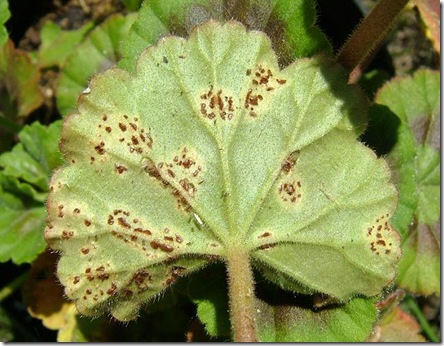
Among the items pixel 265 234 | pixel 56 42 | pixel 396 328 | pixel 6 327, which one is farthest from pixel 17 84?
pixel 396 328

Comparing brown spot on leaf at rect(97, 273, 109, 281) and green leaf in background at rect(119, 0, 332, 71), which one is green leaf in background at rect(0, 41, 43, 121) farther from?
brown spot on leaf at rect(97, 273, 109, 281)

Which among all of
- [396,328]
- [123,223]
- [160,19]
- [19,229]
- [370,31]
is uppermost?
[370,31]

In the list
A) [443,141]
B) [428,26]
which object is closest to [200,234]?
[443,141]

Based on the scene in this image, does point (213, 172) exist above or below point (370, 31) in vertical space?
below

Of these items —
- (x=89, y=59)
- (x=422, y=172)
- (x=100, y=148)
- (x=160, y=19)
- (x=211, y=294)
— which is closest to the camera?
(x=100, y=148)

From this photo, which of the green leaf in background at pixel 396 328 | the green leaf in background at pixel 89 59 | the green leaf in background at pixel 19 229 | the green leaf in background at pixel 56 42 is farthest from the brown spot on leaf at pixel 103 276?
the green leaf in background at pixel 56 42

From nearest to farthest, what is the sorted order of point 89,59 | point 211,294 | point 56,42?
point 211,294 < point 89,59 < point 56,42

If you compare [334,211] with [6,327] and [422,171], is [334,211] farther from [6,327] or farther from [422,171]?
[6,327]
